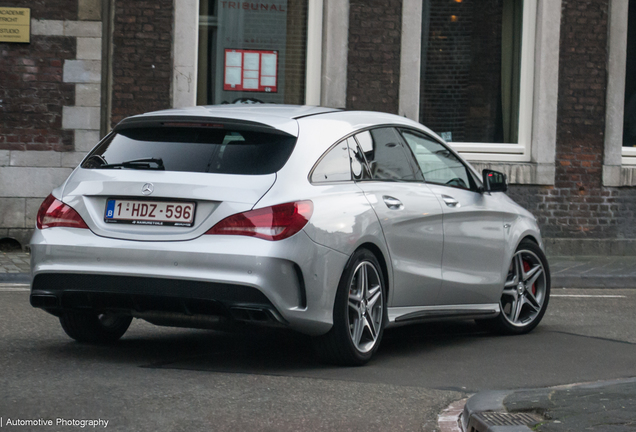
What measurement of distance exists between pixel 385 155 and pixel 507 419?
8.14ft

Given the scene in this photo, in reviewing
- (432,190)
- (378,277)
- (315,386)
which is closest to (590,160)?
(432,190)

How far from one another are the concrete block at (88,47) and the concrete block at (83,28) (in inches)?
2.7

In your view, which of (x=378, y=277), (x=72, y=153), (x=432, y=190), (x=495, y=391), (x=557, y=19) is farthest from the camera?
(x=557, y=19)

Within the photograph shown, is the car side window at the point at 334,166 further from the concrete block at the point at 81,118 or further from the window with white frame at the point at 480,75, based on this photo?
the window with white frame at the point at 480,75

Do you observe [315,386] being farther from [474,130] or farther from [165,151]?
[474,130]

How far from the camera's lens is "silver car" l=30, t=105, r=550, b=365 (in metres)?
5.28

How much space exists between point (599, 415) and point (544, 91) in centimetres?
1102

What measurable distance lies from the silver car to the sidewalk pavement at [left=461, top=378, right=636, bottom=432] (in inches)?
45.8

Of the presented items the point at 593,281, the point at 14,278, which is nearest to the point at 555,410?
the point at 14,278

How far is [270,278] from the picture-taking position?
5230 mm

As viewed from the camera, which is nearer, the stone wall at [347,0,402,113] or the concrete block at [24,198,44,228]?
the concrete block at [24,198,44,228]

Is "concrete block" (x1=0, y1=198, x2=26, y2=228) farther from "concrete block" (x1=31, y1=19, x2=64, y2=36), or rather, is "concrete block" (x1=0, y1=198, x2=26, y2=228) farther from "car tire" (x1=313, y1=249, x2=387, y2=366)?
"car tire" (x1=313, y1=249, x2=387, y2=366)

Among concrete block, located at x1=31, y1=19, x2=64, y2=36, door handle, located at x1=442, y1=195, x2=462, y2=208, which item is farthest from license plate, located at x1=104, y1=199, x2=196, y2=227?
concrete block, located at x1=31, y1=19, x2=64, y2=36

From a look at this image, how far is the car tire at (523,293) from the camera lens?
757 cm
